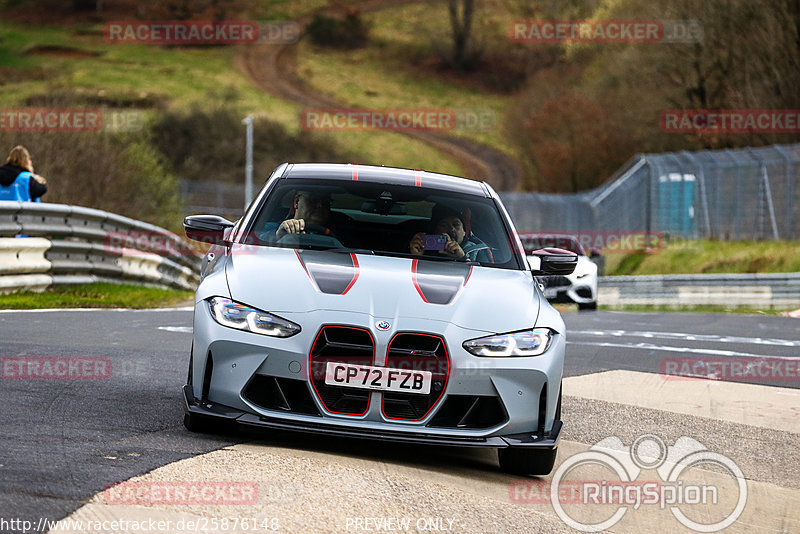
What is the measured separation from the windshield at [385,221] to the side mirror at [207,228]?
0.21 m

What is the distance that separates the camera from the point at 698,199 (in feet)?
113

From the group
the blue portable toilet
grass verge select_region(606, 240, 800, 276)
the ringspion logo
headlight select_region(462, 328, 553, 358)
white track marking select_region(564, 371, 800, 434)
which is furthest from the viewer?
the blue portable toilet

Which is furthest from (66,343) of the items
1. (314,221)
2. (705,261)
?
(705,261)

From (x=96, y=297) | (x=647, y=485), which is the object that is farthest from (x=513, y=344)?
(x=96, y=297)

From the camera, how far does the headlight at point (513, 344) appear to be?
19.4ft

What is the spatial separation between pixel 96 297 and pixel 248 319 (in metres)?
10.3

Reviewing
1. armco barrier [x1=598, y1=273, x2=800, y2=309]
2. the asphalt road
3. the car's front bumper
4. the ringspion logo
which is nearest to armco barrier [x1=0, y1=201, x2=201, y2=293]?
the asphalt road

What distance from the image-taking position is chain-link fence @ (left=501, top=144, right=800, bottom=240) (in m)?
30.4

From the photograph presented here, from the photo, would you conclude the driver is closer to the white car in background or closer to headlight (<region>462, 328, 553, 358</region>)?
headlight (<region>462, 328, 553, 358</region>)

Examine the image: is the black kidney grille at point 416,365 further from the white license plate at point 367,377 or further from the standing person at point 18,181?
the standing person at point 18,181

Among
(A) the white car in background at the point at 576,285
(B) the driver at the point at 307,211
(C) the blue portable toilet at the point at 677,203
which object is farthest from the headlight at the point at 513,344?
(C) the blue portable toilet at the point at 677,203

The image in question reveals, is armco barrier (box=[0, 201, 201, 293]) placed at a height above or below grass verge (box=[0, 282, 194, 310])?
above

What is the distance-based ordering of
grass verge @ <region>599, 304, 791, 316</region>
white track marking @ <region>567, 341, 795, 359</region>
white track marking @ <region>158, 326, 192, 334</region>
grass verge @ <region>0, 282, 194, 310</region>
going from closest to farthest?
white track marking @ <region>158, 326, 192, 334</region>, white track marking @ <region>567, 341, 795, 359</region>, grass verge @ <region>0, 282, 194, 310</region>, grass verge @ <region>599, 304, 791, 316</region>

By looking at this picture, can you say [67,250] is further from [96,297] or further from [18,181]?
[18,181]
